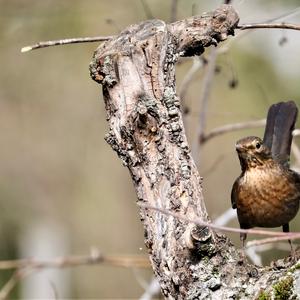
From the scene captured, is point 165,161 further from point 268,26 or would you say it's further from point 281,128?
point 281,128

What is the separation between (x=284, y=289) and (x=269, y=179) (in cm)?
147

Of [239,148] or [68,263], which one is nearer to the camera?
[239,148]

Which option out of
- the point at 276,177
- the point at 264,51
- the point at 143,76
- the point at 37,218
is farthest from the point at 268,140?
the point at 37,218

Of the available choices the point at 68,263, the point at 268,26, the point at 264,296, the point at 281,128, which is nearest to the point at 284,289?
the point at 264,296

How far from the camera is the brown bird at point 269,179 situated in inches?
160

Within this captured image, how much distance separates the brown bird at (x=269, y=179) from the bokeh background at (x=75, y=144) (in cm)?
468

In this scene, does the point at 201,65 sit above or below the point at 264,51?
below

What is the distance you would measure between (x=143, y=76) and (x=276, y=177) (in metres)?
1.36

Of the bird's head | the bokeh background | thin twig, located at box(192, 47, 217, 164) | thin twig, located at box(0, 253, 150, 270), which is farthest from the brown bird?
the bokeh background

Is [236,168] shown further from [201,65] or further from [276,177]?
[276,177]

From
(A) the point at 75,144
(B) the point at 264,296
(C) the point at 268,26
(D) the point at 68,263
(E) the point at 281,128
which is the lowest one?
(B) the point at 264,296

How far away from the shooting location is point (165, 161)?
3082 mm

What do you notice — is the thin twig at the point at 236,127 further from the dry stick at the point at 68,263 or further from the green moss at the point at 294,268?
the green moss at the point at 294,268

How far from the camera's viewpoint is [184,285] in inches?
117
